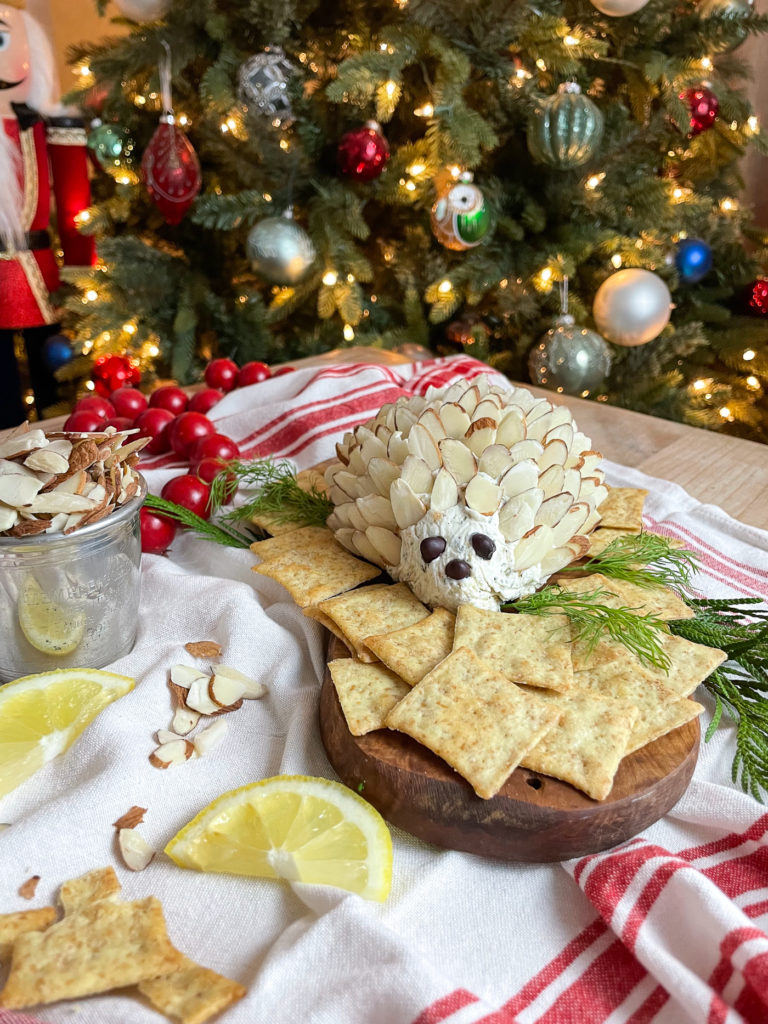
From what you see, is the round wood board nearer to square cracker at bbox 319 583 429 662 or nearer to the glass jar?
square cracker at bbox 319 583 429 662

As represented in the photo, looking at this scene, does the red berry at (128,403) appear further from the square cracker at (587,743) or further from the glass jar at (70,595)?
the square cracker at (587,743)

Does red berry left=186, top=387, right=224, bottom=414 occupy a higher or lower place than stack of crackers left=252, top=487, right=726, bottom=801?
lower

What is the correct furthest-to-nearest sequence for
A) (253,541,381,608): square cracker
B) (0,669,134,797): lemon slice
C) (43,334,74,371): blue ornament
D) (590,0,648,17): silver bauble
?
1. (43,334,74,371): blue ornament
2. (590,0,648,17): silver bauble
3. (253,541,381,608): square cracker
4. (0,669,134,797): lemon slice

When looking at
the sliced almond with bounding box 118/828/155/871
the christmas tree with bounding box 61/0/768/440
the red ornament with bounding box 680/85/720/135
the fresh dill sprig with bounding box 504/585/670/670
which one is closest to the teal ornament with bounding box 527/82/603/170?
the christmas tree with bounding box 61/0/768/440

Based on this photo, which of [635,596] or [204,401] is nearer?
[635,596]

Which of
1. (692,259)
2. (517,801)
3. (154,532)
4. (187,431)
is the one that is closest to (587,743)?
(517,801)

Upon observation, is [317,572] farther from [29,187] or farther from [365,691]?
[29,187]

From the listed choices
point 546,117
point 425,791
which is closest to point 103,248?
point 546,117

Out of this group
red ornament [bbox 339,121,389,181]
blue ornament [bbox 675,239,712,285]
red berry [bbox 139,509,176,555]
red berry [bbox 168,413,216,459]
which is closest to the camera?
red berry [bbox 139,509,176,555]

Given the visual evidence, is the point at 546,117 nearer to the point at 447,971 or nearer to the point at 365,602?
the point at 365,602
